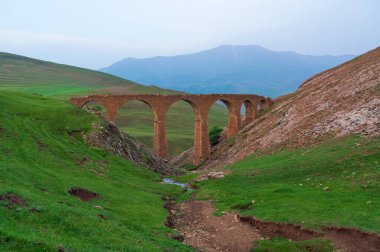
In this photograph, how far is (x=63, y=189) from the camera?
92.9 ft

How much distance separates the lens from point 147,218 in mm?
26656

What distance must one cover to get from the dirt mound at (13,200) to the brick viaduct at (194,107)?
47520 millimetres

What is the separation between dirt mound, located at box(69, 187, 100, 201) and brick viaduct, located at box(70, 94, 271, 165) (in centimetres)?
3935

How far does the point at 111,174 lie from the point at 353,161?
2332 cm

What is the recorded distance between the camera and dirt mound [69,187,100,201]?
28642 millimetres

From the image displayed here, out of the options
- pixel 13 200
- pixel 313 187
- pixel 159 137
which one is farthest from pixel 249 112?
pixel 13 200

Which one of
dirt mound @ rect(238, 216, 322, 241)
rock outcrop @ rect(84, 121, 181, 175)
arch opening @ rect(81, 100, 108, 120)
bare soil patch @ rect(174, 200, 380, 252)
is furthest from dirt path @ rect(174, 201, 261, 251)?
arch opening @ rect(81, 100, 108, 120)

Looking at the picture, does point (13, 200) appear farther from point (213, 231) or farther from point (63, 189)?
point (213, 231)

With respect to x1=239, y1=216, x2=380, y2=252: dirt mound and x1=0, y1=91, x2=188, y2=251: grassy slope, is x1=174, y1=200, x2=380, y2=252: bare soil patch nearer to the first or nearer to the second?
x1=239, y1=216, x2=380, y2=252: dirt mound

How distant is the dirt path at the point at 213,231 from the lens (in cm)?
2405

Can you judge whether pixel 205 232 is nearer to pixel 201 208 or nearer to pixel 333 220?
pixel 201 208

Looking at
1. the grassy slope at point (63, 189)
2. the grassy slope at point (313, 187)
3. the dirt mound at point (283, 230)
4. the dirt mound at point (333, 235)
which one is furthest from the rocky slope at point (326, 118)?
the dirt mound at point (333, 235)

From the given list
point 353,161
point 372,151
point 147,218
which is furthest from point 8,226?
point 372,151

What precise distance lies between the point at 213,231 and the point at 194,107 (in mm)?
58573
